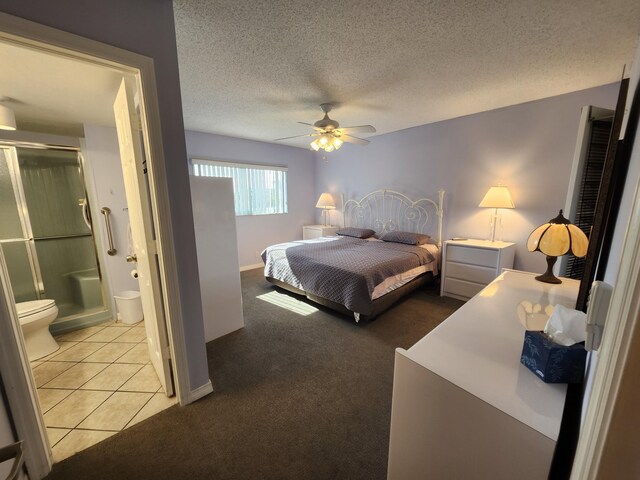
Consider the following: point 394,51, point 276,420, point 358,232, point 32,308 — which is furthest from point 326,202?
point 32,308

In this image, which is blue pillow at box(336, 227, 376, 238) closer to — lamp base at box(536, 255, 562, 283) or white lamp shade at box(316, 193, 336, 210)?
white lamp shade at box(316, 193, 336, 210)

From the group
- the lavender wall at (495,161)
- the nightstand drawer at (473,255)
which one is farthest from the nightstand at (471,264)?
the lavender wall at (495,161)

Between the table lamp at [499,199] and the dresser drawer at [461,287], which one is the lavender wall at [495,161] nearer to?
the table lamp at [499,199]

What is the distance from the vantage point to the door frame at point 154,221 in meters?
1.12

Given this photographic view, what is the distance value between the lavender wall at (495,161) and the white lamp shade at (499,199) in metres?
0.31

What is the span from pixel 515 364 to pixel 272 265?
3.11m

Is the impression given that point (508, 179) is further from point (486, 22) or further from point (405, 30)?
point (405, 30)

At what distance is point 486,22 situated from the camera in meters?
1.65

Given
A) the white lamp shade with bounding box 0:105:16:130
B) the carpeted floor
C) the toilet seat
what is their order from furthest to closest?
the toilet seat
the white lamp shade with bounding box 0:105:16:130
the carpeted floor

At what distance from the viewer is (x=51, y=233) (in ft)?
9.61

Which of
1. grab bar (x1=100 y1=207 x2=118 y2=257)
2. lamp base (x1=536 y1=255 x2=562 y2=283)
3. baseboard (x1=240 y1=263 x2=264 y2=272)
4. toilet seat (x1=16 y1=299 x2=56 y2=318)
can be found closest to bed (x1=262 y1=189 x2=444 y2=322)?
baseboard (x1=240 y1=263 x2=264 y2=272)

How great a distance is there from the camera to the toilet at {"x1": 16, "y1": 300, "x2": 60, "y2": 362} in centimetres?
217

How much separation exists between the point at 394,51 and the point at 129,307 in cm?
352

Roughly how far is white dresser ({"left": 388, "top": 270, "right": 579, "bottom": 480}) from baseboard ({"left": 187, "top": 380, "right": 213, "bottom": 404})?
4.41 ft
